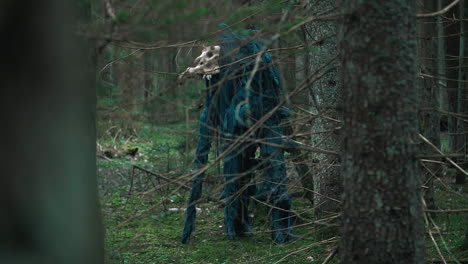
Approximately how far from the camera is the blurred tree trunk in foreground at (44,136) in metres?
2.73

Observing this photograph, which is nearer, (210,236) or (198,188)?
(198,188)

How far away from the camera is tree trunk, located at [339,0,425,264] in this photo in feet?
11.0

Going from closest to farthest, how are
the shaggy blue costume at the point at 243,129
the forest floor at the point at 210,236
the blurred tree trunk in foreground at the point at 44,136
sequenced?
the blurred tree trunk in foreground at the point at 44,136
the forest floor at the point at 210,236
the shaggy blue costume at the point at 243,129

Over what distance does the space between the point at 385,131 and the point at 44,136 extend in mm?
1899

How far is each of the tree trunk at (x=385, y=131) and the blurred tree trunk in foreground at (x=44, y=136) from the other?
1.57 m

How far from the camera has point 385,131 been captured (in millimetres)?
3354

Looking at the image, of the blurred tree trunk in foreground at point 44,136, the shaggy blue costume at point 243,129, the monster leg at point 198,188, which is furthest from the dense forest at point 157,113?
the monster leg at point 198,188

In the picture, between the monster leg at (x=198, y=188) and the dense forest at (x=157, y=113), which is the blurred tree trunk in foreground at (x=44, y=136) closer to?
the dense forest at (x=157, y=113)

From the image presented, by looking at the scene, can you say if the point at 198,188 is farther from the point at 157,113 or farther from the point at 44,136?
the point at 44,136

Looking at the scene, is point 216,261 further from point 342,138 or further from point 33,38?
point 33,38

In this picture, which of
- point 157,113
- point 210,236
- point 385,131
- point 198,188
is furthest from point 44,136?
point 210,236

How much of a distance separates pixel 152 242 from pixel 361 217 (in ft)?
13.5

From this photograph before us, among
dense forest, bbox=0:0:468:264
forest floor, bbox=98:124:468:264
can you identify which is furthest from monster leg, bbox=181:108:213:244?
dense forest, bbox=0:0:468:264

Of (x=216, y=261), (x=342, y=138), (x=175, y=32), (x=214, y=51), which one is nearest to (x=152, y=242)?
(x=216, y=261)
